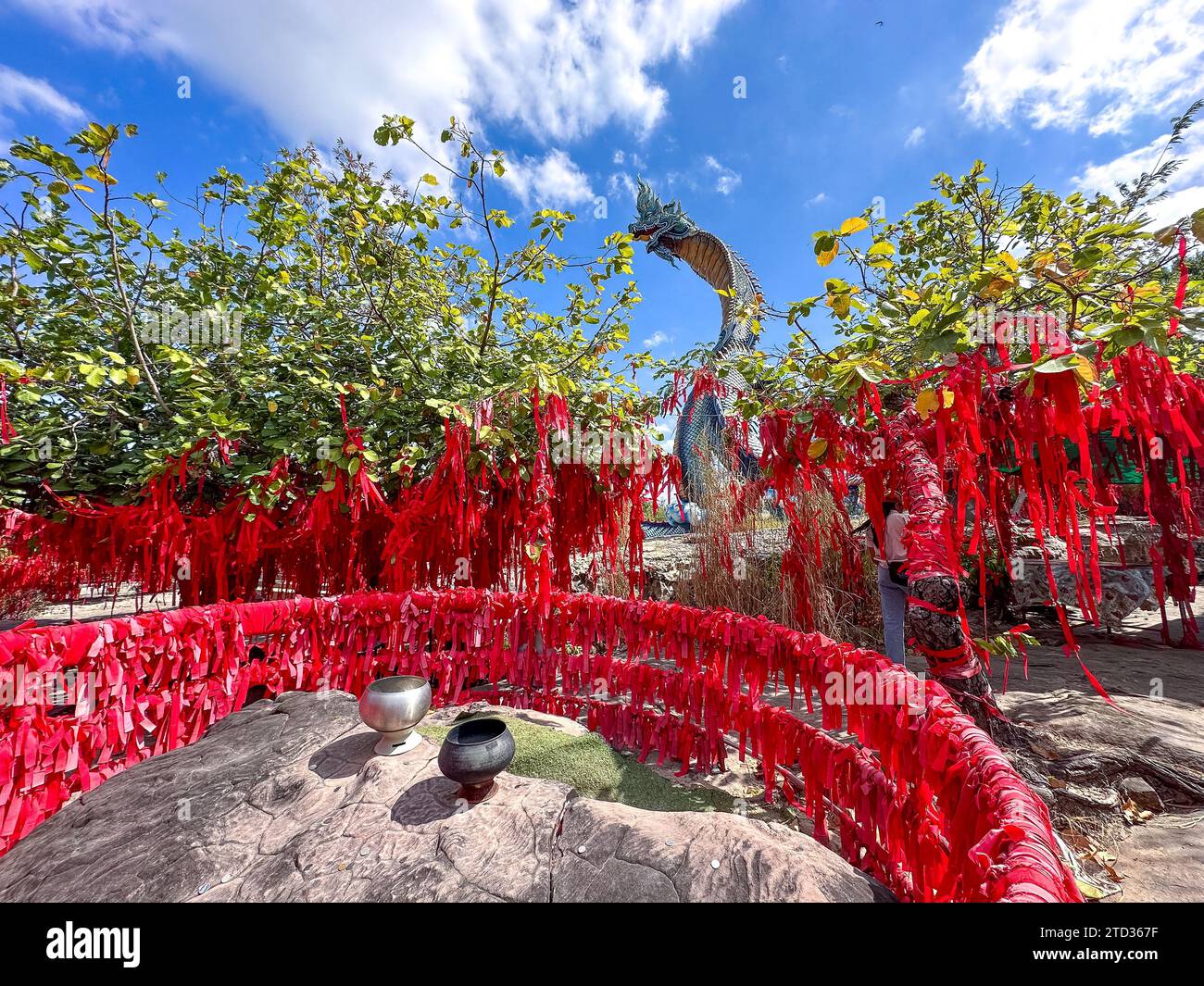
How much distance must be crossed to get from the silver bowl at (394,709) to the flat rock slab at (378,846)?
14cm

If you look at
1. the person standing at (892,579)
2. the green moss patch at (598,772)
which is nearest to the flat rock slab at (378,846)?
the green moss patch at (598,772)

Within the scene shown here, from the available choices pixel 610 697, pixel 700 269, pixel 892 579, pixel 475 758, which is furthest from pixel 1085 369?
pixel 700 269

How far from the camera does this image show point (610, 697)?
175 inches

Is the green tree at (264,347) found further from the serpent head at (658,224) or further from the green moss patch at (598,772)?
the serpent head at (658,224)

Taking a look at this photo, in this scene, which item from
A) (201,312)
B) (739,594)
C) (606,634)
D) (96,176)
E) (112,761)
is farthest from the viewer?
(739,594)

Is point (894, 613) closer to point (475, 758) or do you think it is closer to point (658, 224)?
point (475, 758)

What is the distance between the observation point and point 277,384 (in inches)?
174

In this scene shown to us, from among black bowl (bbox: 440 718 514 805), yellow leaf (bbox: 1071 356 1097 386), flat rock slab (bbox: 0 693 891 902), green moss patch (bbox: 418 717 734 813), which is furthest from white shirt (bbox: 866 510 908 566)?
black bowl (bbox: 440 718 514 805)

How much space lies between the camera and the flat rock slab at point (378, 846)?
5.52 ft

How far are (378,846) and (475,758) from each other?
51 centimetres
